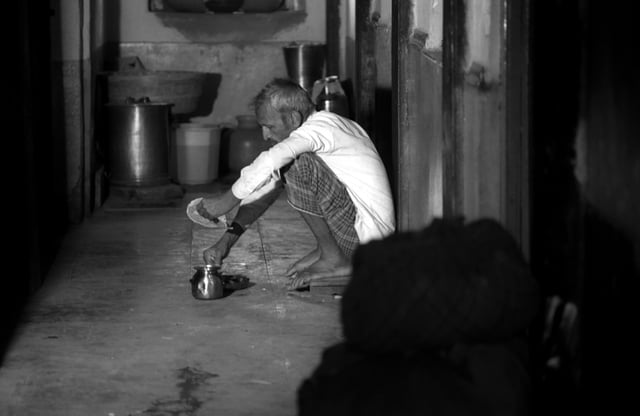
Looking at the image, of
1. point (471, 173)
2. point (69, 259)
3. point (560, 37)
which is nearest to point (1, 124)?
point (69, 259)

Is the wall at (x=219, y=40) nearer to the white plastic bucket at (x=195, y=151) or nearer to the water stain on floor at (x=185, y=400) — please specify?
the white plastic bucket at (x=195, y=151)

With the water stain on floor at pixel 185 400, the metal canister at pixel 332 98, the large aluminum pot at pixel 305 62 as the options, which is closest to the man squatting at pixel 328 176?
the water stain on floor at pixel 185 400

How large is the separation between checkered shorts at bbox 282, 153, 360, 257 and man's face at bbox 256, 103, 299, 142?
6.4 inches

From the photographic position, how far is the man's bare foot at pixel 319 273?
231 inches

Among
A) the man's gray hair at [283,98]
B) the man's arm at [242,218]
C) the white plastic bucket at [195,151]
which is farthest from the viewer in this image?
the white plastic bucket at [195,151]

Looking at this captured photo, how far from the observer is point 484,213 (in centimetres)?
385

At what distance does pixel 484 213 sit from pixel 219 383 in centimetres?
129

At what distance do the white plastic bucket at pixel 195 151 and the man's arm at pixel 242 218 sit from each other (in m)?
3.80

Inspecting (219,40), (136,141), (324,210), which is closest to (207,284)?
(324,210)

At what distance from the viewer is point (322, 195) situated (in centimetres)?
572

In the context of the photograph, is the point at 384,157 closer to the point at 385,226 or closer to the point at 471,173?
the point at 385,226

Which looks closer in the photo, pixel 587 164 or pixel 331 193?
pixel 587 164

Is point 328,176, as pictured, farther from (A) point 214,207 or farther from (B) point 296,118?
(A) point 214,207

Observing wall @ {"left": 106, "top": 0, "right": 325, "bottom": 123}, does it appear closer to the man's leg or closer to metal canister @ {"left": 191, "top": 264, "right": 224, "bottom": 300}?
the man's leg
